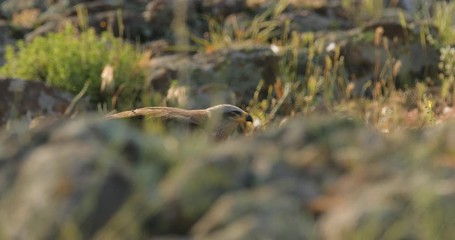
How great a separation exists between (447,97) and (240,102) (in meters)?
1.80

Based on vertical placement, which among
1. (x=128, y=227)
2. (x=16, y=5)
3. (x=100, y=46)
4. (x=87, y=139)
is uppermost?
(x=87, y=139)

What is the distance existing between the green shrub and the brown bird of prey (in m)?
2.18

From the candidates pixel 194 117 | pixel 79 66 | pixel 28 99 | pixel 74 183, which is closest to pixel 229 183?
pixel 74 183

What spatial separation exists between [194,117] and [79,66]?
106 inches

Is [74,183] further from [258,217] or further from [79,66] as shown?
[79,66]

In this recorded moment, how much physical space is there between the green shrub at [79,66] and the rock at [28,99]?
430mm

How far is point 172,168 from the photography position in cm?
174

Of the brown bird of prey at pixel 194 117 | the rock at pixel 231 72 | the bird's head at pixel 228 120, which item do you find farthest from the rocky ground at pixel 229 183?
the rock at pixel 231 72

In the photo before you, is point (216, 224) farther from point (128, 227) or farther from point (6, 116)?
point (6, 116)

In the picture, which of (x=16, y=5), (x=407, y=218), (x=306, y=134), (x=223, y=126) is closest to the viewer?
(x=407, y=218)

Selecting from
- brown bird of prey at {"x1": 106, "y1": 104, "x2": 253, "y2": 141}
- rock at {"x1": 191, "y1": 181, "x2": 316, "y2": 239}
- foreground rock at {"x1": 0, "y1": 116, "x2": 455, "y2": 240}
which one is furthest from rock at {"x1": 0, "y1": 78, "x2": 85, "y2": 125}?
rock at {"x1": 191, "y1": 181, "x2": 316, "y2": 239}

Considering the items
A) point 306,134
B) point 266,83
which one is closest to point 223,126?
point 266,83

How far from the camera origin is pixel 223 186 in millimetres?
1671

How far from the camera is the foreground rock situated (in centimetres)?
155
